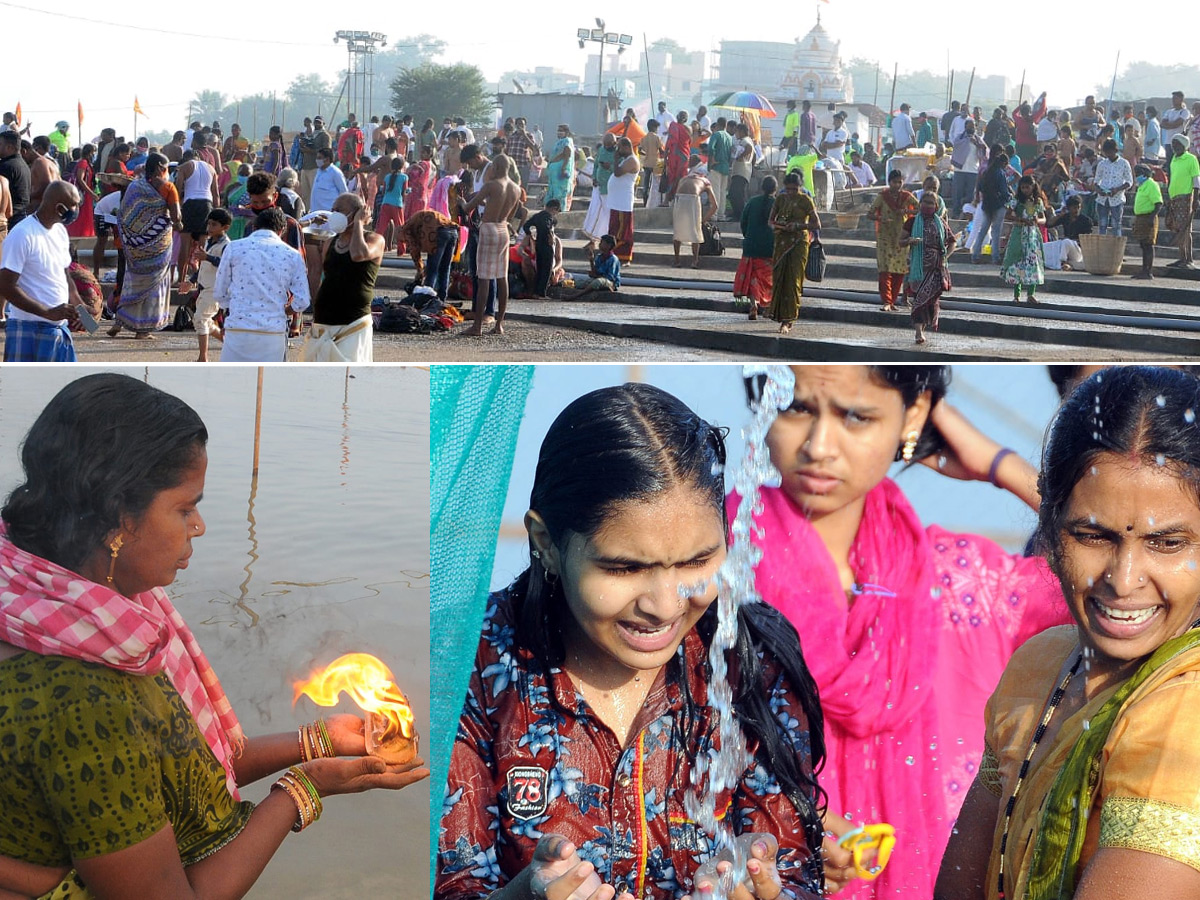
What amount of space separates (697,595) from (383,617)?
0.72m

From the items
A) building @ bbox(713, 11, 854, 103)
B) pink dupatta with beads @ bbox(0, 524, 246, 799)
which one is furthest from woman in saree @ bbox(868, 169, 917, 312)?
building @ bbox(713, 11, 854, 103)

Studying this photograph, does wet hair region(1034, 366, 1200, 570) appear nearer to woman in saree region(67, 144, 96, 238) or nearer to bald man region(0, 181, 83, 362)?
bald man region(0, 181, 83, 362)

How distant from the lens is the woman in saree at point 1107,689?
8.38ft

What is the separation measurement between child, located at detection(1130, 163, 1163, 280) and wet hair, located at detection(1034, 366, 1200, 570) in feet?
39.4

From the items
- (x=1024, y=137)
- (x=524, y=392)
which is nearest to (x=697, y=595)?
(x=524, y=392)

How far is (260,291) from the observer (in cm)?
655

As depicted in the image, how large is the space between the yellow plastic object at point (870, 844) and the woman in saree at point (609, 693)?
0.42ft

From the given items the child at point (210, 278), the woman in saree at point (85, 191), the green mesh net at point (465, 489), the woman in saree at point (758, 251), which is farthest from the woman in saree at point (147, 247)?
the green mesh net at point (465, 489)

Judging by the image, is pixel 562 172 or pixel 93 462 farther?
pixel 562 172

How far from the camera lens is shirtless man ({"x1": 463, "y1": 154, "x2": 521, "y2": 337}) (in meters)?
10.3

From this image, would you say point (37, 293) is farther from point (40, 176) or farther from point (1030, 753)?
point (40, 176)

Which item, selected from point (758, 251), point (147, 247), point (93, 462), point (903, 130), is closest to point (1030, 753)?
point (93, 462)

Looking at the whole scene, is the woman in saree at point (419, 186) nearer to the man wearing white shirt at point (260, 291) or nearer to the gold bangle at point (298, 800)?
the man wearing white shirt at point (260, 291)

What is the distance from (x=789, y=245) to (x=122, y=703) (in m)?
9.22
